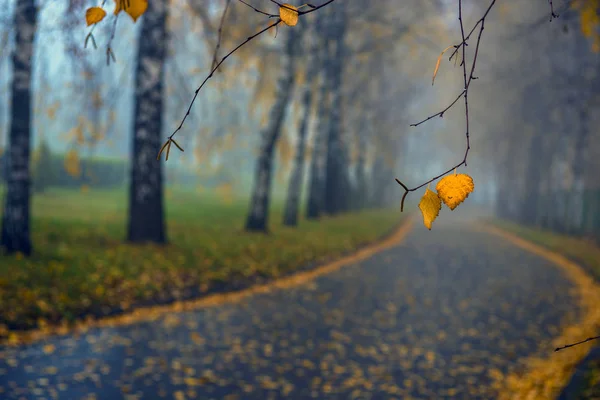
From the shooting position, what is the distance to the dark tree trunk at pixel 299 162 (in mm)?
17219

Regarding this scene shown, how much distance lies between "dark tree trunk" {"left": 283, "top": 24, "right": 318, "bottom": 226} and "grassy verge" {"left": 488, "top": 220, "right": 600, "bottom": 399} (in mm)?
7995

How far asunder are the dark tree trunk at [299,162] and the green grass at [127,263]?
76 centimetres

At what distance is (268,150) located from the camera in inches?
583

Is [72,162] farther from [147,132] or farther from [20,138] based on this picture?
[20,138]

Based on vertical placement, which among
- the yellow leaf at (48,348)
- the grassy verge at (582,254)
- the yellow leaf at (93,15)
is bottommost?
the yellow leaf at (48,348)

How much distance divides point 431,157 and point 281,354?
61306 millimetres

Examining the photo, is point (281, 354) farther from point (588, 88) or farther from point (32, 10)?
point (588, 88)

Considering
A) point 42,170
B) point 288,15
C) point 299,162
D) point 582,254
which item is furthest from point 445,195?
point 42,170

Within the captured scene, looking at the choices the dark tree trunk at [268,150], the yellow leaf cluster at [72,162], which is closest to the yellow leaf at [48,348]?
the yellow leaf cluster at [72,162]

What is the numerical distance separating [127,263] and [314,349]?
4063mm

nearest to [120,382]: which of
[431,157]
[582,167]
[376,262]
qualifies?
[376,262]

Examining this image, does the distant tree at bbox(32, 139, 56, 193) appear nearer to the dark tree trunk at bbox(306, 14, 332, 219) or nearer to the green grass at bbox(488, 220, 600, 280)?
the dark tree trunk at bbox(306, 14, 332, 219)

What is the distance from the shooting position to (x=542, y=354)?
6.22m

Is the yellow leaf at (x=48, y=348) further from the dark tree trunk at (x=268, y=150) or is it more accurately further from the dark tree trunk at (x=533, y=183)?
the dark tree trunk at (x=533, y=183)
